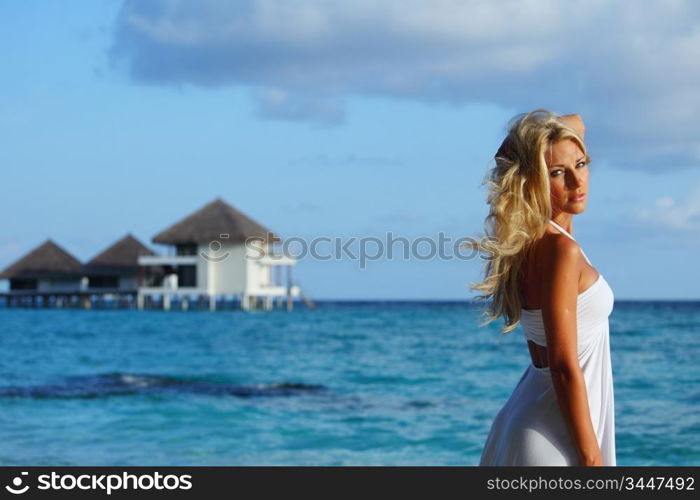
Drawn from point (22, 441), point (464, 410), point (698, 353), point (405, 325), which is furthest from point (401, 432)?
point (405, 325)

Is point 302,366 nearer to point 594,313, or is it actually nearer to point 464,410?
point 464,410

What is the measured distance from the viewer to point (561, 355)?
1898 millimetres

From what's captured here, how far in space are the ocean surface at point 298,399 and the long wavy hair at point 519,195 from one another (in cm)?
46

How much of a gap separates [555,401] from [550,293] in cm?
25

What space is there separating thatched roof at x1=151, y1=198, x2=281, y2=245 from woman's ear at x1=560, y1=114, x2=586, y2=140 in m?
38.6

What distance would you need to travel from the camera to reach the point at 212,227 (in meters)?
41.4

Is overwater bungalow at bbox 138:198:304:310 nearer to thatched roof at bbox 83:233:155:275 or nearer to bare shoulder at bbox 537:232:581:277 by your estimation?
thatched roof at bbox 83:233:155:275

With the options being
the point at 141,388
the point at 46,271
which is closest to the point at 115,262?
the point at 46,271

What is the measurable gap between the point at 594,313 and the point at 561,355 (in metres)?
0.13

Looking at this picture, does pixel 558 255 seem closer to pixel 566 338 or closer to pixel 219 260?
pixel 566 338

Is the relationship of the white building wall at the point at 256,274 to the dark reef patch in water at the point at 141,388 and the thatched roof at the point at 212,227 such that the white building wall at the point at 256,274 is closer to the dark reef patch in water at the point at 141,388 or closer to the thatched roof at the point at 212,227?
the thatched roof at the point at 212,227

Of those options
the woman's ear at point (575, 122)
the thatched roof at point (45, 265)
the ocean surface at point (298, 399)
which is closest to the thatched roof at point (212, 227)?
the thatched roof at point (45, 265)

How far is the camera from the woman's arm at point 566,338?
1.88 metres
